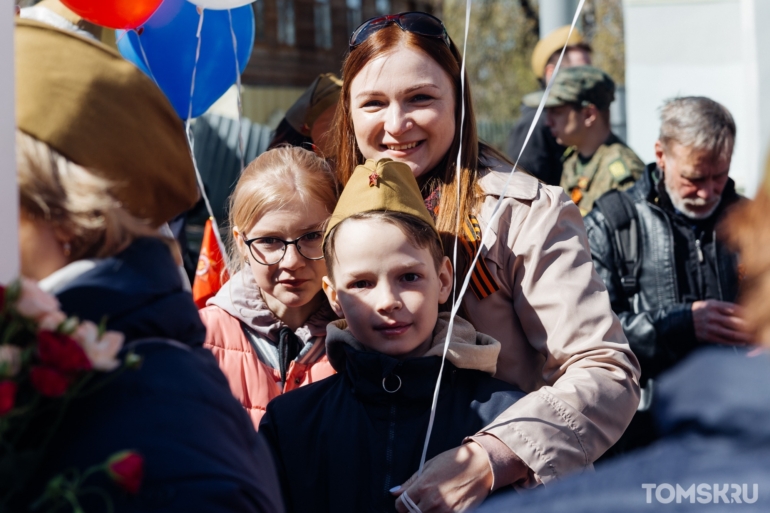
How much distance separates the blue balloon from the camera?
3.60 meters

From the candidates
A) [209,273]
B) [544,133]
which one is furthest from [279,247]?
[544,133]

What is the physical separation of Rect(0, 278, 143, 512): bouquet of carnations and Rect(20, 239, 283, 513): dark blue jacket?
0.03 metres

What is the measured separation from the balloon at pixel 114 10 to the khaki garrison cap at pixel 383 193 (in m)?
1.23

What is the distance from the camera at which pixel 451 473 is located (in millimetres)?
1869

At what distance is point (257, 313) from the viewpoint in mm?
2471

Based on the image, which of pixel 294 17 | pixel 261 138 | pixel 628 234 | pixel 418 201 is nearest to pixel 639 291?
pixel 628 234

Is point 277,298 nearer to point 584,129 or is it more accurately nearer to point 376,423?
point 376,423

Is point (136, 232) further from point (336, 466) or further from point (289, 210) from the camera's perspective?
point (289, 210)

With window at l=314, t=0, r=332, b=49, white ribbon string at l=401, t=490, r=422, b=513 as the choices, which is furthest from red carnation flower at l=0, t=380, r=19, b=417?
window at l=314, t=0, r=332, b=49

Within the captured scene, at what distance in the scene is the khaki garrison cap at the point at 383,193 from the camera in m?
2.12

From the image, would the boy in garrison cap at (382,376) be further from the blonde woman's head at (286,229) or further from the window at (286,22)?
the window at (286,22)

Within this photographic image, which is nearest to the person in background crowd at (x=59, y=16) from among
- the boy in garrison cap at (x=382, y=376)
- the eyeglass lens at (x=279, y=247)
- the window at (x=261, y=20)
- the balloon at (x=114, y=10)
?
the balloon at (x=114, y=10)

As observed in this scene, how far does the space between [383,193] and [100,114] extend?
3.05 feet

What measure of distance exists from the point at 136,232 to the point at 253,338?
1.17m
